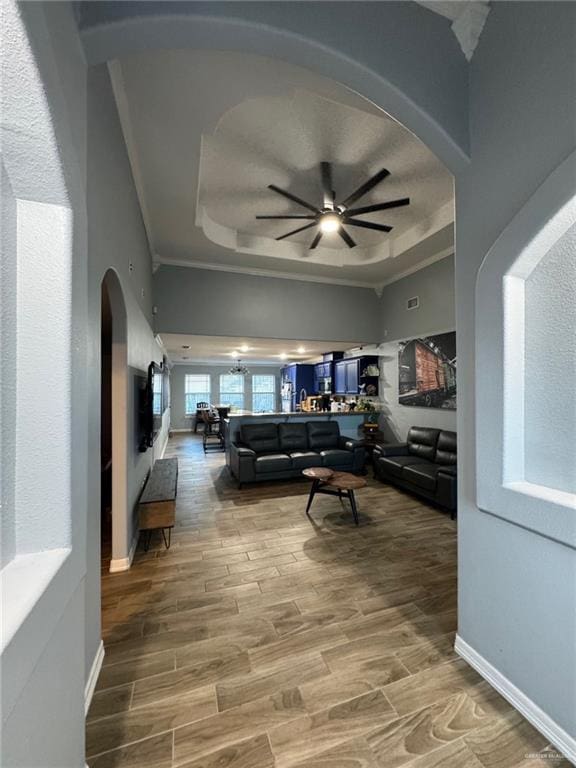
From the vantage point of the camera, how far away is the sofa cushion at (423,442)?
4.67 meters

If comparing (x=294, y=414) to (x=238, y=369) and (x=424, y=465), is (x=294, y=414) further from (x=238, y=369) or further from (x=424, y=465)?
(x=238, y=369)

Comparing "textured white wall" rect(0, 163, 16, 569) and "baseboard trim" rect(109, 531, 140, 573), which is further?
"baseboard trim" rect(109, 531, 140, 573)

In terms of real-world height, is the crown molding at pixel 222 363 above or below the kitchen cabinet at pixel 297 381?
above

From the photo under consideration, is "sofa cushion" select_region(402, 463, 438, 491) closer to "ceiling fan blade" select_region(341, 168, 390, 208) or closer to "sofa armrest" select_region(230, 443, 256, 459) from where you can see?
"sofa armrest" select_region(230, 443, 256, 459)

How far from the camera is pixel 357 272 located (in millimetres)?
5637

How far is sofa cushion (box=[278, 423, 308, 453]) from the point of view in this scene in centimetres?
552

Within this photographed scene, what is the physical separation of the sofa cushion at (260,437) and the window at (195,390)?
651cm

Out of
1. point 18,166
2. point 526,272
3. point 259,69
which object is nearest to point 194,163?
point 259,69

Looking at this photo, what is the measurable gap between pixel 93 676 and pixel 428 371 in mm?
5198

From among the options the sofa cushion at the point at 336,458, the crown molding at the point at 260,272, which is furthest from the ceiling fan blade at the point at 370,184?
the sofa cushion at the point at 336,458

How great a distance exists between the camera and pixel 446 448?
173 inches

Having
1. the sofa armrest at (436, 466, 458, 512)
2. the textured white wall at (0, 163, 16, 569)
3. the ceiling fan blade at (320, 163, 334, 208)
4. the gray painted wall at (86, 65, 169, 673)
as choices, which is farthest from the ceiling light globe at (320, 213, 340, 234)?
the sofa armrest at (436, 466, 458, 512)

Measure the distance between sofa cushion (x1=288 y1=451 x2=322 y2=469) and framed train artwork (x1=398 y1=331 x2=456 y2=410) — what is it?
6.53 ft

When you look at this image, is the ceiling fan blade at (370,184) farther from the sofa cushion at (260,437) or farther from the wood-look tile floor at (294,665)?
the sofa cushion at (260,437)
